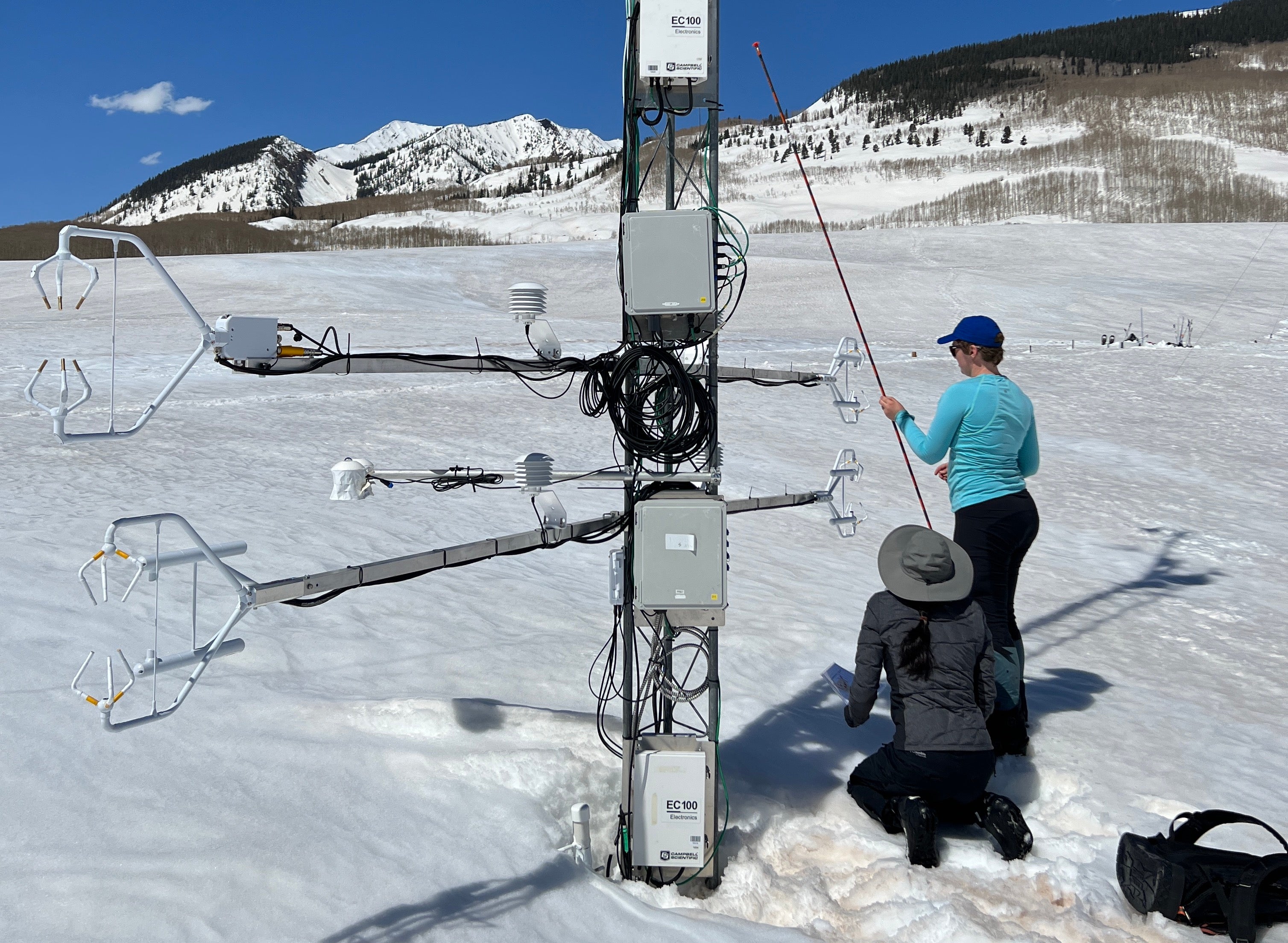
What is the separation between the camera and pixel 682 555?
11.7 ft

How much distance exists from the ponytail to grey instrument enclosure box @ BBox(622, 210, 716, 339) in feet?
5.12

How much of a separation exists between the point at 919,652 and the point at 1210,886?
1.25 meters

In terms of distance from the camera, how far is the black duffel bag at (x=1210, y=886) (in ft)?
10.5

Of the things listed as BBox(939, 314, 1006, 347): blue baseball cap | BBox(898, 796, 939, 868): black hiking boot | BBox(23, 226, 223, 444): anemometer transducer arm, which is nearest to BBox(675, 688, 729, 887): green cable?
BBox(898, 796, 939, 868): black hiking boot

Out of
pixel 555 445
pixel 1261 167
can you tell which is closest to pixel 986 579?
pixel 555 445

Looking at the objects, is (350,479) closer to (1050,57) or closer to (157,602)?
(157,602)

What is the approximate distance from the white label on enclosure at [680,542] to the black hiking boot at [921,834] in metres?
1.39

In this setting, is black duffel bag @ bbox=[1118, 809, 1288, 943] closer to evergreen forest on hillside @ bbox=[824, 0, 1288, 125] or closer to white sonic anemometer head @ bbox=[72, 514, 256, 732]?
white sonic anemometer head @ bbox=[72, 514, 256, 732]

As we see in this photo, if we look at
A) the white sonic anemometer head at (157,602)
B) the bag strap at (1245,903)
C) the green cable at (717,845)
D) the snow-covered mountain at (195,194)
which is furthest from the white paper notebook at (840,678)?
the snow-covered mountain at (195,194)

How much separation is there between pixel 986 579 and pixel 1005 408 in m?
0.80

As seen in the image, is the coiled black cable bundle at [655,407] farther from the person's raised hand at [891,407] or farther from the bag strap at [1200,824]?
the bag strap at [1200,824]

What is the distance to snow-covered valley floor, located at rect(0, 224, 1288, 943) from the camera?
3.33 metres

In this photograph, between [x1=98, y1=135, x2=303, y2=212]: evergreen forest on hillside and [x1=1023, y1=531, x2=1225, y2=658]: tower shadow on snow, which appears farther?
[x1=98, y1=135, x2=303, y2=212]: evergreen forest on hillside

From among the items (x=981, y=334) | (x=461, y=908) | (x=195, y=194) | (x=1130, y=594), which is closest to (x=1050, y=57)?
(x=1130, y=594)
